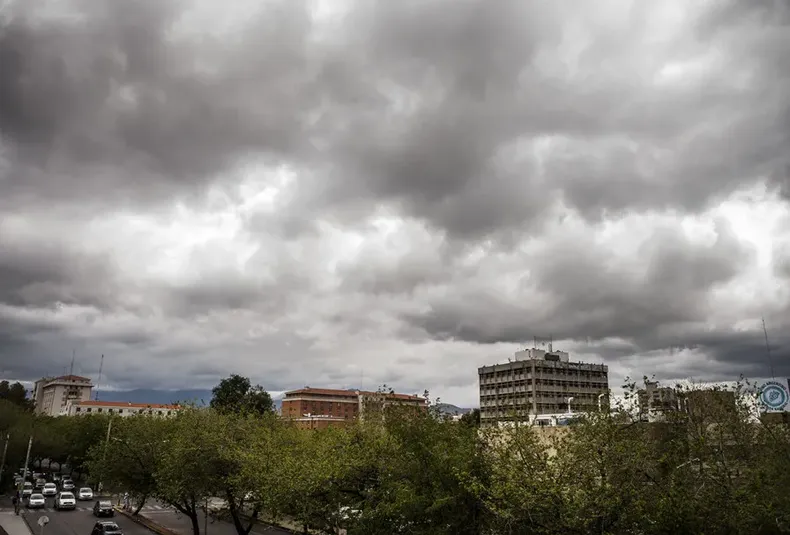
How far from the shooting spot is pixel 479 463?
22.1 m

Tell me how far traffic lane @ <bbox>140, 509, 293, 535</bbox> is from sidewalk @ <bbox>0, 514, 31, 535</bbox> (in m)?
11.2

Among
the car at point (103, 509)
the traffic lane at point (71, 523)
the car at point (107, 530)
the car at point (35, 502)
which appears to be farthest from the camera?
the car at point (35, 502)

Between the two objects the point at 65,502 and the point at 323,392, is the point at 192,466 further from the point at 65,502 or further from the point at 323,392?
the point at 323,392

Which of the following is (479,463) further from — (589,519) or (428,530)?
(589,519)

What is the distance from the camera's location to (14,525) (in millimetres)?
52812

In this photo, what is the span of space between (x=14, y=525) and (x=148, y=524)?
36.3 feet

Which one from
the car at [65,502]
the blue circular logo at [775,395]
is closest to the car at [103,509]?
the car at [65,502]

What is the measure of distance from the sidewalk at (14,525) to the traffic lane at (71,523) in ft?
1.80

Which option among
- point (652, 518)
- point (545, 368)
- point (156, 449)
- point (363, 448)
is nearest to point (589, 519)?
point (652, 518)

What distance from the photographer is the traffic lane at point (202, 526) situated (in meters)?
52.6

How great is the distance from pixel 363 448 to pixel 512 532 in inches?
378

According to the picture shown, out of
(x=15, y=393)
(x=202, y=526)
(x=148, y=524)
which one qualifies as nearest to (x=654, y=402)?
(x=202, y=526)

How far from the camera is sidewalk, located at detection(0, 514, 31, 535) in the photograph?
49.0m

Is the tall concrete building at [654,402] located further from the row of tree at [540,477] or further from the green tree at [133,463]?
the green tree at [133,463]
